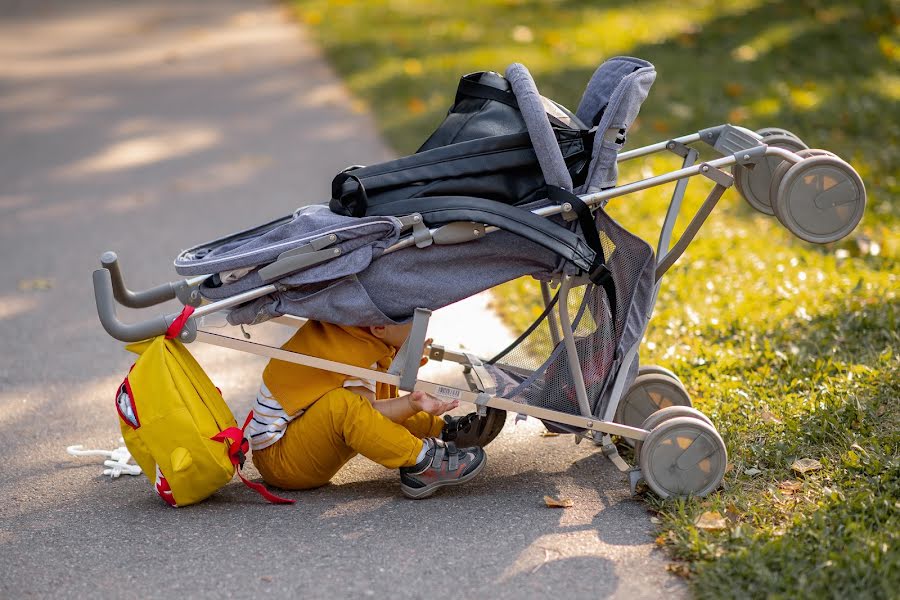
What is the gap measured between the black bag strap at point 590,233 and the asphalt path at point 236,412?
2.51ft

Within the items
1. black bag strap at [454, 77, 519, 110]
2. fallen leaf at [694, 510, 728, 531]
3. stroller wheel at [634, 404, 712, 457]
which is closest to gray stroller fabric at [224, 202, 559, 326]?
black bag strap at [454, 77, 519, 110]

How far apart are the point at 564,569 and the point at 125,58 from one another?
30.2ft

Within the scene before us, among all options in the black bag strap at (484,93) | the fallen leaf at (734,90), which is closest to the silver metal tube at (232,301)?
the black bag strap at (484,93)

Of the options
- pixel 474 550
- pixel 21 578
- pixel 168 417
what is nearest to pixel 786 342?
pixel 474 550

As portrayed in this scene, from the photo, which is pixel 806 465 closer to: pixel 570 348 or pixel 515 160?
pixel 570 348

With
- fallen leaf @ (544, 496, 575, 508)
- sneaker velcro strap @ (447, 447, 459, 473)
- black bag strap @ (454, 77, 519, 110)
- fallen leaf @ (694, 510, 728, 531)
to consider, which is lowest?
fallen leaf @ (694, 510, 728, 531)

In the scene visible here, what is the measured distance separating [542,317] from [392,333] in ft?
1.73

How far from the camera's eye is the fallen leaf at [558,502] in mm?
3396

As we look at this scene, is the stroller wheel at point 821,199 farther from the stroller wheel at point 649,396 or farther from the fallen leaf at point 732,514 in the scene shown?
the fallen leaf at point 732,514

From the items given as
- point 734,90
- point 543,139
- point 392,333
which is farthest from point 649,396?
point 734,90

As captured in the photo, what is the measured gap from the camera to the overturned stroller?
3.14m

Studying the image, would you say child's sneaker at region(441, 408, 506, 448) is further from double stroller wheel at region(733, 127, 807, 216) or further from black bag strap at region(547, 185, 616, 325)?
double stroller wheel at region(733, 127, 807, 216)

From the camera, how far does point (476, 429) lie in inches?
143

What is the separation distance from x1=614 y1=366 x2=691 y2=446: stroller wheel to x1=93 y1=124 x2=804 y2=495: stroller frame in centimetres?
24
